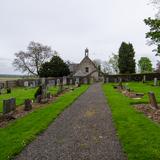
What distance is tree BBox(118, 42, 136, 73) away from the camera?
9144 centimetres

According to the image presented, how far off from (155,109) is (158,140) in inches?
320

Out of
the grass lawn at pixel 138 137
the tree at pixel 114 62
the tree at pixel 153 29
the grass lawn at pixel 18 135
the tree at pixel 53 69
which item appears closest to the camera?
the grass lawn at pixel 138 137

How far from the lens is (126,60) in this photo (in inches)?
3612

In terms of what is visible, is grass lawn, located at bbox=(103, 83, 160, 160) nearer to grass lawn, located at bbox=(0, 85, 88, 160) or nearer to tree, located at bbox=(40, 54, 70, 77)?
grass lawn, located at bbox=(0, 85, 88, 160)

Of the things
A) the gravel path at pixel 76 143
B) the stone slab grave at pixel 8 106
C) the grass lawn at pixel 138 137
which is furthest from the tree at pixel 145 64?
the gravel path at pixel 76 143

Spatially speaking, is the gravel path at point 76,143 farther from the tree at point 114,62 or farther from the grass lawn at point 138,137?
the tree at point 114,62

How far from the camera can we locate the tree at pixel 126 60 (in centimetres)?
9144

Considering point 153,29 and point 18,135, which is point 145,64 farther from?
point 18,135

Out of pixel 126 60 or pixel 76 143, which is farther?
pixel 126 60

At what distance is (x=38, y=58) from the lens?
9069 cm

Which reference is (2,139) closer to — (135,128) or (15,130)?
(15,130)

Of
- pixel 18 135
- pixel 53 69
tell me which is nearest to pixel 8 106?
pixel 18 135

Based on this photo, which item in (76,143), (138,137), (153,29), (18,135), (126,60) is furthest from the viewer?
(126,60)

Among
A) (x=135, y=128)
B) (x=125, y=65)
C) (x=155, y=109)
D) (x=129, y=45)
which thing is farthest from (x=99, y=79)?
(x=135, y=128)
